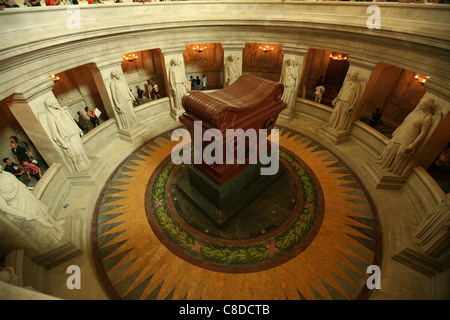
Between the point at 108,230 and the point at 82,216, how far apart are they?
813 mm

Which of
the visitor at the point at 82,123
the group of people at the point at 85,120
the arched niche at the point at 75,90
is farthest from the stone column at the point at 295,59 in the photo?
the visitor at the point at 82,123

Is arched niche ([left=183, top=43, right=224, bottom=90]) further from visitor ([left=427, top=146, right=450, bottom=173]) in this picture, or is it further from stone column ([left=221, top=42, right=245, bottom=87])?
visitor ([left=427, top=146, right=450, bottom=173])

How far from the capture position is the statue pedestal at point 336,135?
718 centimetres

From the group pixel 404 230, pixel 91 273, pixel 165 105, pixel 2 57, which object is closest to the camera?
pixel 2 57

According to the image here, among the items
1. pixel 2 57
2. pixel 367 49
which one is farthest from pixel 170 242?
pixel 367 49

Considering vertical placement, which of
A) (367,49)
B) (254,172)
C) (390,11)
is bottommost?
(254,172)

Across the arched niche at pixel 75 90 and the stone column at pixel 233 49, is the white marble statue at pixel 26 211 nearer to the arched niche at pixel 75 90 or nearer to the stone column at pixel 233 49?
the arched niche at pixel 75 90

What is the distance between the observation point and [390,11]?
540cm

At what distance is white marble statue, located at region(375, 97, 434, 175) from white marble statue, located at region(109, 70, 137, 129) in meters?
7.95

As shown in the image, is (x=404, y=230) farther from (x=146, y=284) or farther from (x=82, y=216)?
(x=82, y=216)

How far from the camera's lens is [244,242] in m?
4.67

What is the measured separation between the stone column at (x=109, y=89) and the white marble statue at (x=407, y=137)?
7778mm

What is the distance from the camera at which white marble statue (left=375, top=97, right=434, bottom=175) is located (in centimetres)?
486

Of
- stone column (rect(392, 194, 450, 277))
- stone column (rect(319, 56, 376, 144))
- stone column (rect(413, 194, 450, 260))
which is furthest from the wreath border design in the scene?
stone column (rect(319, 56, 376, 144))
